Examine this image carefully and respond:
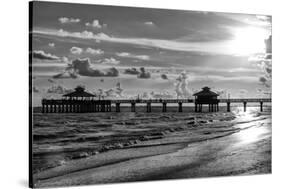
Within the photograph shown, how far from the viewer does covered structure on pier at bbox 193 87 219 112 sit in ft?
29.2

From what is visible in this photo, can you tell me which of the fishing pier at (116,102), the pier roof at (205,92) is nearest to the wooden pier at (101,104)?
the fishing pier at (116,102)

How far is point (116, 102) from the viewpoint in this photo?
8.39 metres

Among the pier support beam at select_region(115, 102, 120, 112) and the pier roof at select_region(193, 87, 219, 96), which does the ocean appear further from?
the pier roof at select_region(193, 87, 219, 96)

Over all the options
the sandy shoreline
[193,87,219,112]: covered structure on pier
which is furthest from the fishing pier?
the sandy shoreline

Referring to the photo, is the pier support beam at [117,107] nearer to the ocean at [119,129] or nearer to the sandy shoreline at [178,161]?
the ocean at [119,129]

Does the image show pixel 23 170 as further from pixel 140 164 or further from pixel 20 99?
pixel 140 164

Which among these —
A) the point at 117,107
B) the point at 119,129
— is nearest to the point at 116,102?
the point at 117,107

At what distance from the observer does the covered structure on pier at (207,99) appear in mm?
8906

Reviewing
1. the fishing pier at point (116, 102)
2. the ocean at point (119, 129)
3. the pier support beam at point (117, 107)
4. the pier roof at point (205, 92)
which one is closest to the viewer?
the ocean at point (119, 129)

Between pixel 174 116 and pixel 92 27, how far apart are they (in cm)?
187

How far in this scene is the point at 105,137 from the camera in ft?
27.1

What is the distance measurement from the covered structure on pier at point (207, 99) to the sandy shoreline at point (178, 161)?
50 cm

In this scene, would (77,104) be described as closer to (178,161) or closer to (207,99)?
(178,161)
